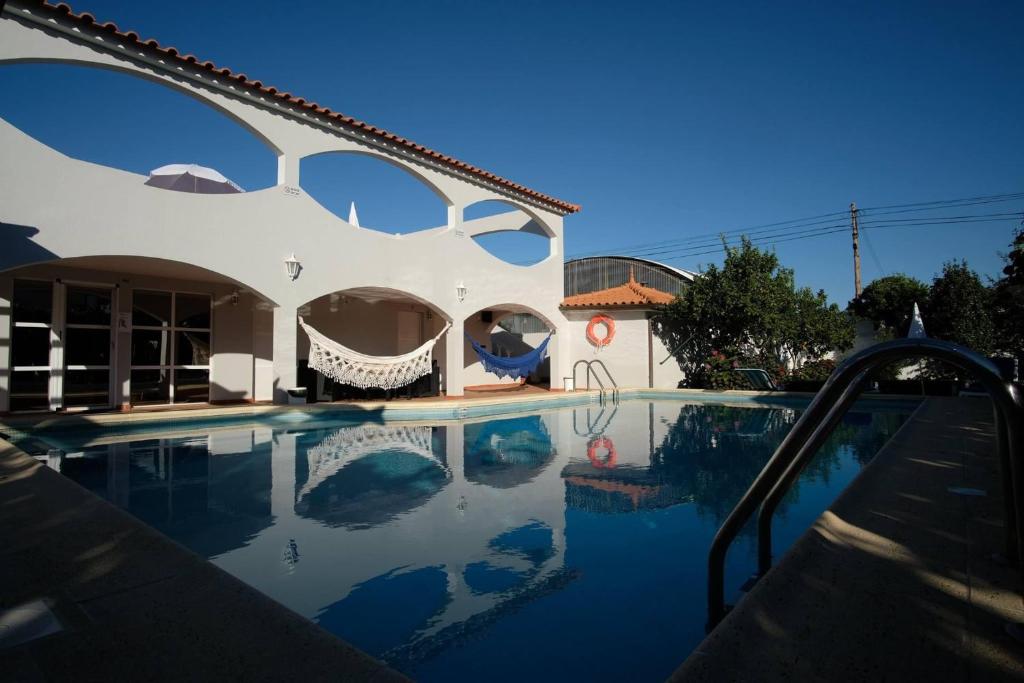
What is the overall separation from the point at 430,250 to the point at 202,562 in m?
10.2

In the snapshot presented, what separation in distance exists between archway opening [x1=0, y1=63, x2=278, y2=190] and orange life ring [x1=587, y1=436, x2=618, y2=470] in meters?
7.15

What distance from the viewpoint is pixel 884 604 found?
6.05ft

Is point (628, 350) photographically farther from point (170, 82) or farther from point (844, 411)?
point (844, 411)

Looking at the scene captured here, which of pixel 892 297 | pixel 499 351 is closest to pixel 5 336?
pixel 499 351

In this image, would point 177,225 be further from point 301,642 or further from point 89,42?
point 301,642

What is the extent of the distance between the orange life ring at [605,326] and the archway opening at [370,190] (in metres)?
5.04

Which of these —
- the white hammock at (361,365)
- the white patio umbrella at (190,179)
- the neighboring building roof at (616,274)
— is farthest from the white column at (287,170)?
the neighboring building roof at (616,274)

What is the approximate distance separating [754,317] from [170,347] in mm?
12999

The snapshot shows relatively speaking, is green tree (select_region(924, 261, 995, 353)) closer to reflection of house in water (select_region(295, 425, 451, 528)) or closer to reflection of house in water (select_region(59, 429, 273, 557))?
reflection of house in water (select_region(295, 425, 451, 528))

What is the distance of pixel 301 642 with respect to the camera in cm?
155

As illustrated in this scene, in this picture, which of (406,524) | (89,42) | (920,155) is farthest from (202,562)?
(920,155)

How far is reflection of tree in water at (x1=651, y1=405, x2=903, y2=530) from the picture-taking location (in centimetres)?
504

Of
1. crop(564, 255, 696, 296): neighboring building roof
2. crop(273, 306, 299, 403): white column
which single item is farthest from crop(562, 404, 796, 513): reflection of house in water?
crop(564, 255, 696, 296): neighboring building roof

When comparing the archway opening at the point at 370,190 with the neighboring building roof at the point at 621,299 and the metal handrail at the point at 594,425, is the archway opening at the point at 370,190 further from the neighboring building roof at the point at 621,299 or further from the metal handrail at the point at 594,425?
the metal handrail at the point at 594,425
